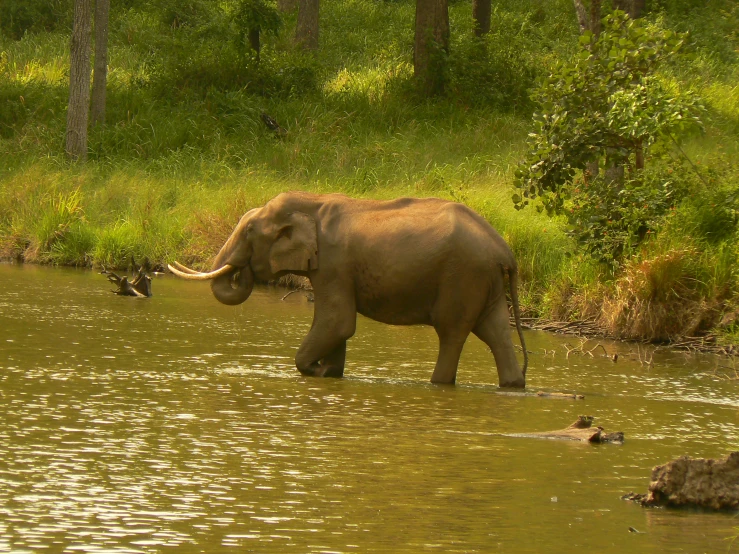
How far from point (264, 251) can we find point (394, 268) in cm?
117

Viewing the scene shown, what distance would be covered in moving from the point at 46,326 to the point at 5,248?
772 centimetres

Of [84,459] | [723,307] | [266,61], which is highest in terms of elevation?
[266,61]

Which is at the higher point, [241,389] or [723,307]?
[723,307]

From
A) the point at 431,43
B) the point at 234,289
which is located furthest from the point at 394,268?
the point at 431,43

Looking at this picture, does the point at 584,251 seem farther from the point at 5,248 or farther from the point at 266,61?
the point at 266,61

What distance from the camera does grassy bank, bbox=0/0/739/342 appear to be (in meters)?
13.5

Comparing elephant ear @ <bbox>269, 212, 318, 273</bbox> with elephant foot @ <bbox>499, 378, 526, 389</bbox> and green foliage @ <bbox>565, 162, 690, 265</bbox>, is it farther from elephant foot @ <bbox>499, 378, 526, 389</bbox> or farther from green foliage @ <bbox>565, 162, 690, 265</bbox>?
green foliage @ <bbox>565, 162, 690, 265</bbox>

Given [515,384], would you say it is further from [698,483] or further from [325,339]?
[698,483]

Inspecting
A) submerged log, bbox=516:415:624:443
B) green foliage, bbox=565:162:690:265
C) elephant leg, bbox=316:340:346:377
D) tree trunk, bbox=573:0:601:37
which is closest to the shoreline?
green foliage, bbox=565:162:690:265

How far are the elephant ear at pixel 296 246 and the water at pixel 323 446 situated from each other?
0.87 meters

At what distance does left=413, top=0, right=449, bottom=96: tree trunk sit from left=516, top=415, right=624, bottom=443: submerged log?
19867 mm

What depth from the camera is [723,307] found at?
494 inches

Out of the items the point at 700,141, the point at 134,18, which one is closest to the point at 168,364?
the point at 700,141

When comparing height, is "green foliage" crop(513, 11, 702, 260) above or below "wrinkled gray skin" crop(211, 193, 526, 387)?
above
